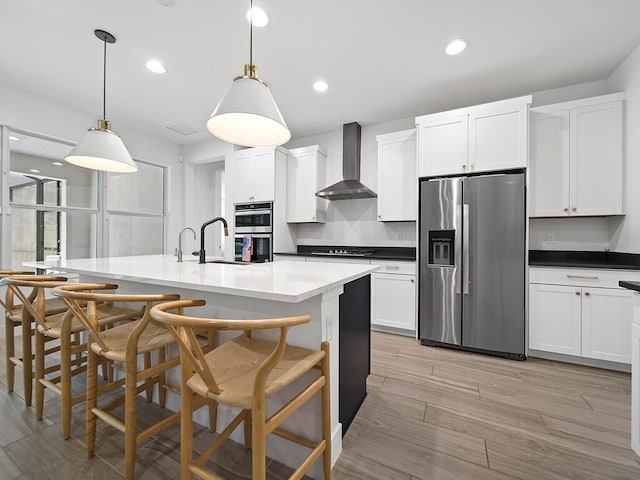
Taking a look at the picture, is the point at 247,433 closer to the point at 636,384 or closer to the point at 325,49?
the point at 636,384

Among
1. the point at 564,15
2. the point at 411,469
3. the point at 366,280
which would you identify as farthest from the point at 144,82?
the point at 411,469

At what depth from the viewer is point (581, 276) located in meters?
2.46

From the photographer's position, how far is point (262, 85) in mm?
1596

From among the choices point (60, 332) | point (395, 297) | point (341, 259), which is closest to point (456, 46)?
point (341, 259)

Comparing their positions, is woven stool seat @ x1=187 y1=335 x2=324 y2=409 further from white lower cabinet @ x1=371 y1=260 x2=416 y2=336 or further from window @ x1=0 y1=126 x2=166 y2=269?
window @ x1=0 y1=126 x2=166 y2=269

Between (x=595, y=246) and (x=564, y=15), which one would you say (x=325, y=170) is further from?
(x=595, y=246)

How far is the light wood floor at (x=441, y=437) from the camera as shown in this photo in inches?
53.0

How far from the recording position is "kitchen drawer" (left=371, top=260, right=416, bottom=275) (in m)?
3.17

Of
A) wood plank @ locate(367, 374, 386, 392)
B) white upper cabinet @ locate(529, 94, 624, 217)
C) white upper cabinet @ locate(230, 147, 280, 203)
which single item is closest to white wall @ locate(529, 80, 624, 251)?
white upper cabinet @ locate(529, 94, 624, 217)

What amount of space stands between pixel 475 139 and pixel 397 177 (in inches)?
37.2

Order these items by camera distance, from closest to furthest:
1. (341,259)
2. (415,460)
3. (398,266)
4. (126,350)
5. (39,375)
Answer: (126,350) → (415,460) → (39,375) → (398,266) → (341,259)

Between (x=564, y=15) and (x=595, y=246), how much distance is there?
2189mm

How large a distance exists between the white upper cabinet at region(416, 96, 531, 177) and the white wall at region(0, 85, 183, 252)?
425 centimetres

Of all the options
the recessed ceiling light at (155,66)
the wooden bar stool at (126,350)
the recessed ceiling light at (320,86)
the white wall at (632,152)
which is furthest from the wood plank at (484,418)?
the recessed ceiling light at (155,66)
